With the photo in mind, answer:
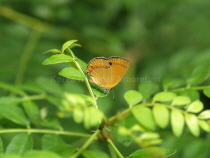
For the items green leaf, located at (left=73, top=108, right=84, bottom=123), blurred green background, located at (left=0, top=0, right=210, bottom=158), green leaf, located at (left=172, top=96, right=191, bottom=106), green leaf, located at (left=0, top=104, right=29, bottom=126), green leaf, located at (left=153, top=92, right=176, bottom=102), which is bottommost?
green leaf, located at (left=73, top=108, right=84, bottom=123)

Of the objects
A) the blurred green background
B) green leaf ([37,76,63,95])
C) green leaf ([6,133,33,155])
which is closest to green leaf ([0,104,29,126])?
green leaf ([6,133,33,155])

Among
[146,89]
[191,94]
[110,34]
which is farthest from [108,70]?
[110,34]

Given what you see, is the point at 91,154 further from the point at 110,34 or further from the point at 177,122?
the point at 110,34

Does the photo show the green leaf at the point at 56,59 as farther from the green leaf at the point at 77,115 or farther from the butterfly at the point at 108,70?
the green leaf at the point at 77,115

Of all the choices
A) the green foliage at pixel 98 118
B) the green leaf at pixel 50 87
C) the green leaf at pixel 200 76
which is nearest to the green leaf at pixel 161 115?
the green foliage at pixel 98 118

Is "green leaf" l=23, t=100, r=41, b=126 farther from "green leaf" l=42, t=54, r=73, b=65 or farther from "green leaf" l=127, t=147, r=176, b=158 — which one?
"green leaf" l=127, t=147, r=176, b=158
